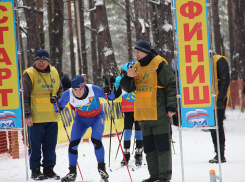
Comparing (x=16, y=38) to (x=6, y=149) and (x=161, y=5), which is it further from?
(x=161, y=5)

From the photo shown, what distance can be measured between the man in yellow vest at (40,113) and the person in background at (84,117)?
357mm

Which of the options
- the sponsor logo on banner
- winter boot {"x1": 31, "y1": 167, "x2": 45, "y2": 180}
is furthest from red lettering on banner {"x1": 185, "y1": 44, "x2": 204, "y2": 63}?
winter boot {"x1": 31, "y1": 167, "x2": 45, "y2": 180}

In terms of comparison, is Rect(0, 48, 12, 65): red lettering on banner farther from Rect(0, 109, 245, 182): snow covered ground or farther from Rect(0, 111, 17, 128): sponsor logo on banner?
Rect(0, 109, 245, 182): snow covered ground

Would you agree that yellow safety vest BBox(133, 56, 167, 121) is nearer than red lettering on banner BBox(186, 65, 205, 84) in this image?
No

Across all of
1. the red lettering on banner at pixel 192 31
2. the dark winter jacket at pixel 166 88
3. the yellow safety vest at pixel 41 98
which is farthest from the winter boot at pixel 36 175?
the red lettering on banner at pixel 192 31

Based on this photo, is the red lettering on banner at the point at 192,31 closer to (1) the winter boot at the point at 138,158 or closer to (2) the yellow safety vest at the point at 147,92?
(2) the yellow safety vest at the point at 147,92

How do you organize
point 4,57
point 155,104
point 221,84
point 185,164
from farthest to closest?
point 185,164 < point 221,84 < point 4,57 < point 155,104

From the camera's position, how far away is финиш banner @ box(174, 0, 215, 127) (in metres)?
3.99

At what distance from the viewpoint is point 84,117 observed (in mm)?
4934

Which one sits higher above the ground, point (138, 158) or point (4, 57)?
point (4, 57)

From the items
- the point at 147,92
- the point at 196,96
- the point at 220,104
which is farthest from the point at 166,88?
the point at 220,104

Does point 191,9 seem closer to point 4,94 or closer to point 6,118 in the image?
point 4,94

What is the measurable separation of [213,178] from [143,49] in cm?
205

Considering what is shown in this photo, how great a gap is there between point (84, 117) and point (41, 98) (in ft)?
2.99
